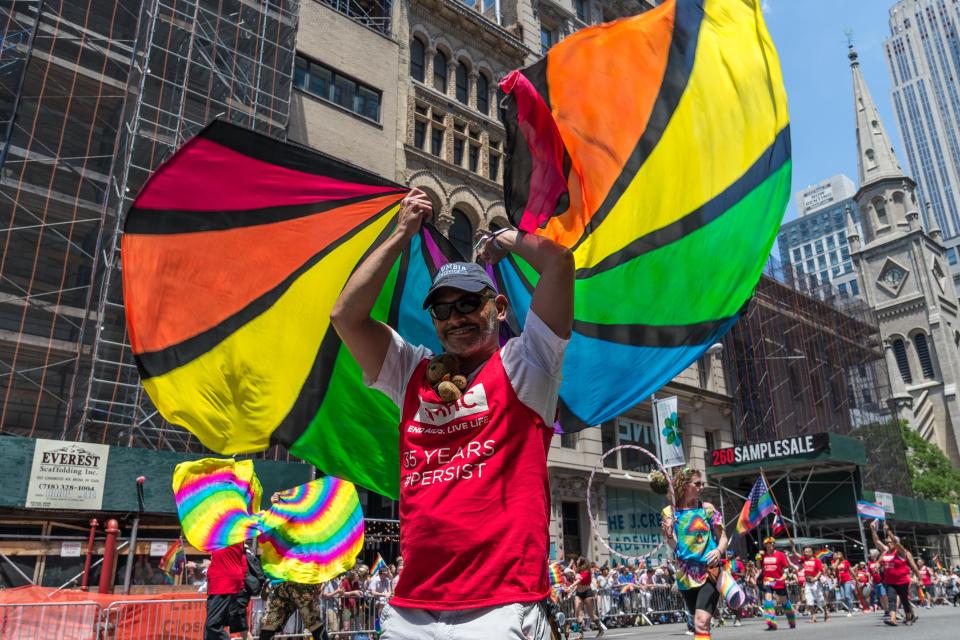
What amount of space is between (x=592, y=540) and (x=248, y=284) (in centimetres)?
2295

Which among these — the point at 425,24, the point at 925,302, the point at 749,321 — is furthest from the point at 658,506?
the point at 925,302

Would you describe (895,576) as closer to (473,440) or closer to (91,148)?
(473,440)

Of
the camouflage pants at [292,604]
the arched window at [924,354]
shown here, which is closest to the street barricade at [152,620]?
the camouflage pants at [292,604]

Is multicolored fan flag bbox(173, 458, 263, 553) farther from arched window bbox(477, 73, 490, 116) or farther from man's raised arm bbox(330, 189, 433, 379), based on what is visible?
arched window bbox(477, 73, 490, 116)

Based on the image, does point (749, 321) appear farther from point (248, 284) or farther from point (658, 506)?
point (248, 284)

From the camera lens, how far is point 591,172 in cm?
465

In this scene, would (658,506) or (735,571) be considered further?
(658,506)

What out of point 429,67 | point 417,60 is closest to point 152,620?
point 429,67

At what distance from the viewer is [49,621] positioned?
979 centimetres

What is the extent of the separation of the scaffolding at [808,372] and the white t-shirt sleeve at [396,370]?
32870mm

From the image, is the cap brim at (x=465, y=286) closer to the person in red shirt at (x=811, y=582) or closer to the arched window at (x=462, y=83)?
the person in red shirt at (x=811, y=582)

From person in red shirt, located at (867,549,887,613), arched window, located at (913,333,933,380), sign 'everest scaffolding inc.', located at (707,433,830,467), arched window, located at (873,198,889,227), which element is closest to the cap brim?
person in red shirt, located at (867,549,887,613)

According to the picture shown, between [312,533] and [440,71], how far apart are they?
21822mm

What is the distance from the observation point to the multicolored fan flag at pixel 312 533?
9.20m
